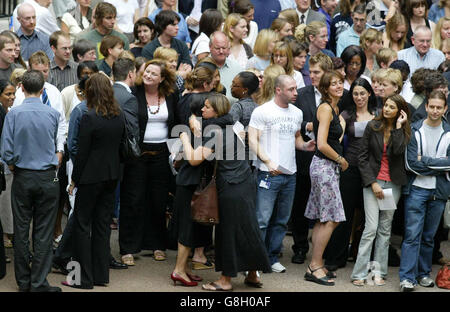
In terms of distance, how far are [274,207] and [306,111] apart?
1156 mm

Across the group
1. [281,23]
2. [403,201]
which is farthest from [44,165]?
[281,23]

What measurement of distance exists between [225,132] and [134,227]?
1755mm

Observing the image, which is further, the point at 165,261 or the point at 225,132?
the point at 165,261

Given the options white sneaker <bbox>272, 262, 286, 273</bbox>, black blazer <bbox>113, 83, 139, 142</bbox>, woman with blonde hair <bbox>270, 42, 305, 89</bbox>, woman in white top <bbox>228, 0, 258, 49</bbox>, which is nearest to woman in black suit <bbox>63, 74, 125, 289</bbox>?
black blazer <bbox>113, 83, 139, 142</bbox>

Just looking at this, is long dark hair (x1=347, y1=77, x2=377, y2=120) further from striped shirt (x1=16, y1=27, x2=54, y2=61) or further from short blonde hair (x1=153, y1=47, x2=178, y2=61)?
striped shirt (x1=16, y1=27, x2=54, y2=61)

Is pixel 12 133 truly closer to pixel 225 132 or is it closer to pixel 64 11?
pixel 225 132

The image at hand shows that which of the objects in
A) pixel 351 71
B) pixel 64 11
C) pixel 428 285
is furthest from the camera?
pixel 64 11

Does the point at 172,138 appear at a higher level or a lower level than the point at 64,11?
lower

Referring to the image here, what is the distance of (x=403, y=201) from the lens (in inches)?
384

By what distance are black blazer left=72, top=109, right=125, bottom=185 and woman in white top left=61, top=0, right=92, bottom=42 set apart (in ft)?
14.8

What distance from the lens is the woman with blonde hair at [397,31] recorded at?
40.5 feet

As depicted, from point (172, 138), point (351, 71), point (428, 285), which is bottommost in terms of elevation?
point (428, 285)

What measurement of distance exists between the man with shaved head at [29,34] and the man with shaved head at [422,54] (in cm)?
483

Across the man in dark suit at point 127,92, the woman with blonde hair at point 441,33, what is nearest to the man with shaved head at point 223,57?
the man in dark suit at point 127,92
